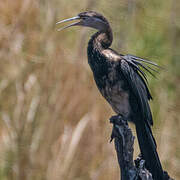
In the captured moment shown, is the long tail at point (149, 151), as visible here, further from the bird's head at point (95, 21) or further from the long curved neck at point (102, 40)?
the bird's head at point (95, 21)

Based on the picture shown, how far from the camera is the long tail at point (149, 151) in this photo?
248 centimetres

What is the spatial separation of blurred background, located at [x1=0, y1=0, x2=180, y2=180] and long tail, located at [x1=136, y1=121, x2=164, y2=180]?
1323mm

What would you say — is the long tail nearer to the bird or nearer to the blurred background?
the bird

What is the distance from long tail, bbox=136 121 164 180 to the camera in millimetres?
2479

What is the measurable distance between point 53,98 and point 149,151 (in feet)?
5.24

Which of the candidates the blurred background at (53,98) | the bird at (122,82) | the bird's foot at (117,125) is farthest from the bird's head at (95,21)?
the blurred background at (53,98)

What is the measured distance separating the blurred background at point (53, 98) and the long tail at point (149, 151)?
1323 millimetres

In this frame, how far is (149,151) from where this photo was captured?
2.55 meters

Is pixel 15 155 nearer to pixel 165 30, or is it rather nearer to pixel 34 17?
pixel 34 17

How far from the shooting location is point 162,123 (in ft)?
15.6

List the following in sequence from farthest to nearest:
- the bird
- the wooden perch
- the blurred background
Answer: the blurred background
the bird
the wooden perch

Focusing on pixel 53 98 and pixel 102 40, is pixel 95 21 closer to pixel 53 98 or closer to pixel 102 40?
pixel 102 40

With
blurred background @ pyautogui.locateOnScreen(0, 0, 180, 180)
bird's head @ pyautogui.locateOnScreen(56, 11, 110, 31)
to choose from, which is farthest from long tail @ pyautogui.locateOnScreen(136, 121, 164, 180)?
blurred background @ pyautogui.locateOnScreen(0, 0, 180, 180)

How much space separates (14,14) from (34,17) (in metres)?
0.22
